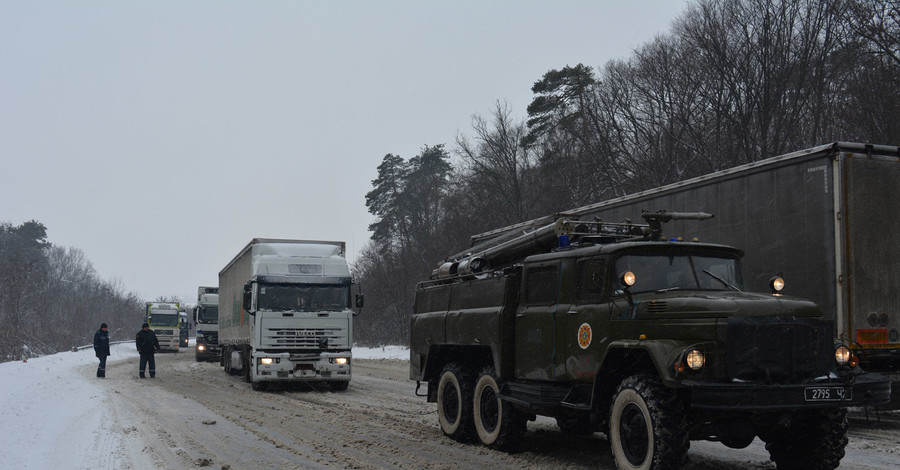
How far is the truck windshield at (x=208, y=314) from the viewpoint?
37.2 m

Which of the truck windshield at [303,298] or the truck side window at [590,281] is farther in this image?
the truck windshield at [303,298]

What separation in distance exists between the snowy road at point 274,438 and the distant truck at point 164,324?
33735 millimetres

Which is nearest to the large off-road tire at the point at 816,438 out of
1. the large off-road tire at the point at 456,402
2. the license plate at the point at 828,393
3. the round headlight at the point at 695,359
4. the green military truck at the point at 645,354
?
the green military truck at the point at 645,354

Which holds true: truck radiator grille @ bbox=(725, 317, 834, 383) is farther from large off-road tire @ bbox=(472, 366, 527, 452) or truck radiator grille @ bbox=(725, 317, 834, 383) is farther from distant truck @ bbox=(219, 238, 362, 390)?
distant truck @ bbox=(219, 238, 362, 390)

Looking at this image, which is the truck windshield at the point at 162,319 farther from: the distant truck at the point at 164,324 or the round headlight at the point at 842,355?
the round headlight at the point at 842,355

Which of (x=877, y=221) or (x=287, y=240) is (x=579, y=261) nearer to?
(x=877, y=221)

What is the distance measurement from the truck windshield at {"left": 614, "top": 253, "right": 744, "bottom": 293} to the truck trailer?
2.57 metres

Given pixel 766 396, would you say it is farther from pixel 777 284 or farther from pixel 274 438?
pixel 274 438

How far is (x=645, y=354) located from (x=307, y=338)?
13482 mm

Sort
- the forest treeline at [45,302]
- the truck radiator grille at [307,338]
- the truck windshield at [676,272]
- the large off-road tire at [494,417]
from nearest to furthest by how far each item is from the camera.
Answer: the truck windshield at [676,272] → the large off-road tire at [494,417] → the truck radiator grille at [307,338] → the forest treeline at [45,302]

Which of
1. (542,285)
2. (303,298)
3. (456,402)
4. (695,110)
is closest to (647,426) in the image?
(542,285)

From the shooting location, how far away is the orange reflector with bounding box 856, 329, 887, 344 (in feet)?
35.1

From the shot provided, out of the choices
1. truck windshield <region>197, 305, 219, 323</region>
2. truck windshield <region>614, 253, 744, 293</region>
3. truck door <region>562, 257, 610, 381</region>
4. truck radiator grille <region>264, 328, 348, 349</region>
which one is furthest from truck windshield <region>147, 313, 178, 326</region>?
truck windshield <region>614, 253, 744, 293</region>

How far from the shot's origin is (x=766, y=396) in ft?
21.7
